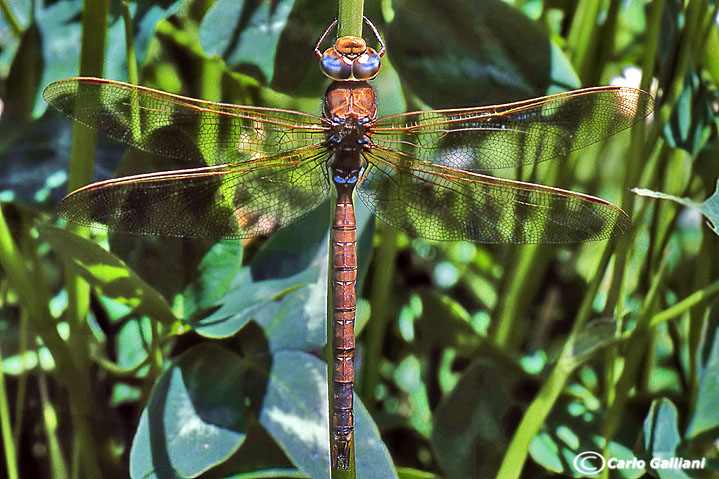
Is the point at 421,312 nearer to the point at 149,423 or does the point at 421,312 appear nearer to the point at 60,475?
the point at 149,423

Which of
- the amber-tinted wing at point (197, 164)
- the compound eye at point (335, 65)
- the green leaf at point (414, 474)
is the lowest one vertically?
the green leaf at point (414, 474)

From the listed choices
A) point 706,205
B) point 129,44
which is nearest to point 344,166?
point 129,44

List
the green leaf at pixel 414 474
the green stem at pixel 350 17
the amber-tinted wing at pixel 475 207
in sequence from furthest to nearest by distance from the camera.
A: the green leaf at pixel 414 474
the amber-tinted wing at pixel 475 207
the green stem at pixel 350 17

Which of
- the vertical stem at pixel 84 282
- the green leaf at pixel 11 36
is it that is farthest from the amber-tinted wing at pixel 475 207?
the green leaf at pixel 11 36

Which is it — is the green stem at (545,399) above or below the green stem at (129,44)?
below

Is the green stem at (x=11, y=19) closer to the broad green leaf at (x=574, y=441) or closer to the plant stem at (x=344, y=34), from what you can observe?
the plant stem at (x=344, y=34)

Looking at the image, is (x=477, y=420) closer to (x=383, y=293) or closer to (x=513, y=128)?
(x=383, y=293)
